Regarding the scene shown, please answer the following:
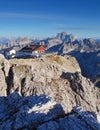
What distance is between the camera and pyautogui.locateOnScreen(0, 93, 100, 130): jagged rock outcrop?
41047mm

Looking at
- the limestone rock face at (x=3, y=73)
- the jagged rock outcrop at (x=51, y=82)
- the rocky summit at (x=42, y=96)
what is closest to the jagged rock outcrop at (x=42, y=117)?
the rocky summit at (x=42, y=96)

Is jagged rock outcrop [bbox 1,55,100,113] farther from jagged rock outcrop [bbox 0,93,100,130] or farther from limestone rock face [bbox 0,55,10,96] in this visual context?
jagged rock outcrop [bbox 0,93,100,130]

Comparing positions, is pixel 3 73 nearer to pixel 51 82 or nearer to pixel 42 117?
pixel 51 82

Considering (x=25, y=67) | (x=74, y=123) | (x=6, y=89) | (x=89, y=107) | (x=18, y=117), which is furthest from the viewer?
(x=89, y=107)

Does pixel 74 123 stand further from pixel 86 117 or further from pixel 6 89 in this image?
pixel 6 89

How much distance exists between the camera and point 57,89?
539 feet

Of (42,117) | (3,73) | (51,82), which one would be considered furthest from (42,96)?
(51,82)

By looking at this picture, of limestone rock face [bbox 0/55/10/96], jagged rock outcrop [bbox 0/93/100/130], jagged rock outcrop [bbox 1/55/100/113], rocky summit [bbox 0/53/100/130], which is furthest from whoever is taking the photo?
jagged rock outcrop [bbox 1/55/100/113]

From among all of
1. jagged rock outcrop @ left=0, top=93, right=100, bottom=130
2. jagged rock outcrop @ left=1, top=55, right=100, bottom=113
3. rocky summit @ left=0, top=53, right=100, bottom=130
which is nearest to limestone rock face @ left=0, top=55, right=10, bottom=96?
rocky summit @ left=0, top=53, right=100, bottom=130

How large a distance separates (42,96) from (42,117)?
7397 mm

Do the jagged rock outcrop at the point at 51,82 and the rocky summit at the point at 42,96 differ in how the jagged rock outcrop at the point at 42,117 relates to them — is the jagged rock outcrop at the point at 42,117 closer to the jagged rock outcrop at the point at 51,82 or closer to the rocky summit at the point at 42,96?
the rocky summit at the point at 42,96

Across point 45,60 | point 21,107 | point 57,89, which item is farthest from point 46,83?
point 21,107

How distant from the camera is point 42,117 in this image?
44.8 meters

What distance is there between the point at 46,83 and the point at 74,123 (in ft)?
412
